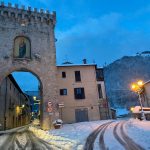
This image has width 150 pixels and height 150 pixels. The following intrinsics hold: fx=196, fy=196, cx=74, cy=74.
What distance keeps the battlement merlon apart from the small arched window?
2955mm

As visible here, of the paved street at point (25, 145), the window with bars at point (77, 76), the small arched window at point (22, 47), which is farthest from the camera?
the window with bars at point (77, 76)

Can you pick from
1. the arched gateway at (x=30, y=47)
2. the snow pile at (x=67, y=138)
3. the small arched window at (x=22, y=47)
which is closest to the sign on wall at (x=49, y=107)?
the arched gateway at (x=30, y=47)

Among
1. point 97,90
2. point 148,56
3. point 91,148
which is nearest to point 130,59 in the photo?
point 148,56

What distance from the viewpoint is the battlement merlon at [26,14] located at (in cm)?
2709

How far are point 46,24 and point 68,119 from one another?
50.8 ft

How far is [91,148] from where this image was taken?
10.4 metres

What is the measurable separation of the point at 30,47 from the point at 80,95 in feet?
39.7

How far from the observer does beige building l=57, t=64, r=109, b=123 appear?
107 feet

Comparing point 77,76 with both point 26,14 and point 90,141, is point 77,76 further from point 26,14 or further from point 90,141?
point 90,141

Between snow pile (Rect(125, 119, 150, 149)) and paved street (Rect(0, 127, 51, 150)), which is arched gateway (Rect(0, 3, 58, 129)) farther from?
snow pile (Rect(125, 119, 150, 149))

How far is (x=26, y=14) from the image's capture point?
2783 centimetres

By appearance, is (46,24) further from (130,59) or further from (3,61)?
(130,59)

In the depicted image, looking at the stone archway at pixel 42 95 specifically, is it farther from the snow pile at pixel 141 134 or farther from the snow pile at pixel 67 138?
the snow pile at pixel 141 134

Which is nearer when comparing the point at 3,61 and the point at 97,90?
the point at 3,61
